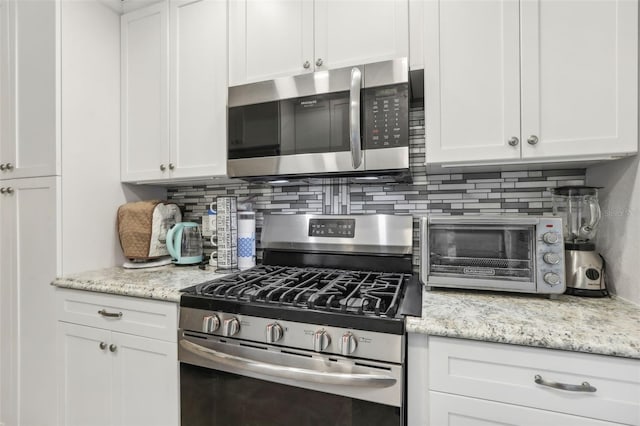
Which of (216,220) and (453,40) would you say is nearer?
(453,40)

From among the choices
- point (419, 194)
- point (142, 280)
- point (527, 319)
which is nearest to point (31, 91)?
point (142, 280)

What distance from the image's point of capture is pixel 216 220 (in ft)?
5.69

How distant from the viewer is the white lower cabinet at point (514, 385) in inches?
29.4

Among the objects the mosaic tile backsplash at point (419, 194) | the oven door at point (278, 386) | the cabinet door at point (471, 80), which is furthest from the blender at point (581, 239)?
the oven door at point (278, 386)

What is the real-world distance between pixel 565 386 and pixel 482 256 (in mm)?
469

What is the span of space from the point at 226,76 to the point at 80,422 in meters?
1.81

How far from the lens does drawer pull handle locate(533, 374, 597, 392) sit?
755mm

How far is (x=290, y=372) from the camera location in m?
0.97

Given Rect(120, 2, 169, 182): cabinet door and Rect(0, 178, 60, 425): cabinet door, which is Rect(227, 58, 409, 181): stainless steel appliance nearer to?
Rect(120, 2, 169, 182): cabinet door

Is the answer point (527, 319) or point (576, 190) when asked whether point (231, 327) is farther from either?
point (576, 190)

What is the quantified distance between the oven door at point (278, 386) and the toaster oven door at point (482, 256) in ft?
1.51

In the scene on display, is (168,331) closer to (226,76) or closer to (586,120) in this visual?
(226,76)

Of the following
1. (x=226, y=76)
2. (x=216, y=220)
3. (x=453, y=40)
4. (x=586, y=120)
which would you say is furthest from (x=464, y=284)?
(x=226, y=76)

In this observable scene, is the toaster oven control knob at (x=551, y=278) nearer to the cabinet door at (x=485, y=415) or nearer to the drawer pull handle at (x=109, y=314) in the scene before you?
the cabinet door at (x=485, y=415)
